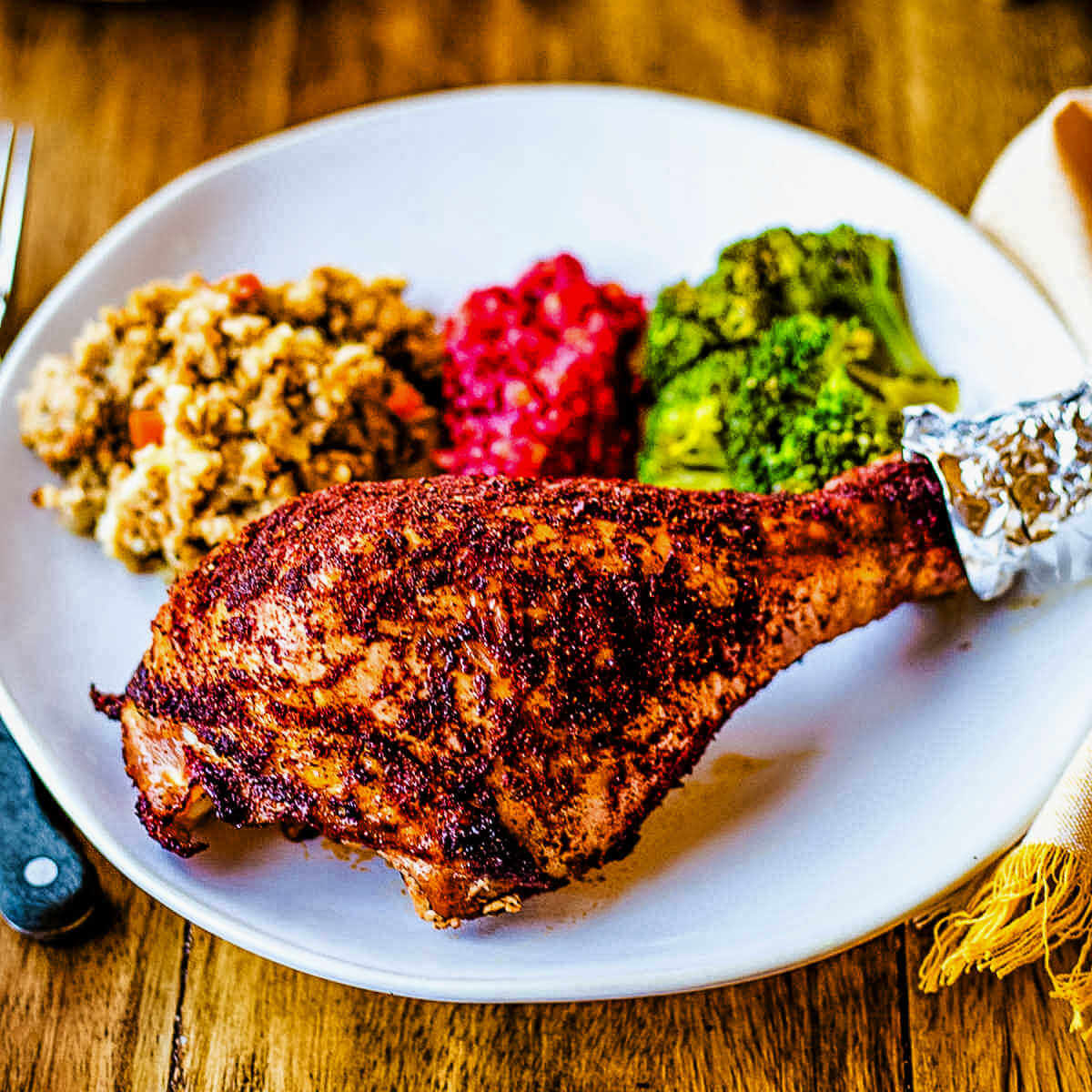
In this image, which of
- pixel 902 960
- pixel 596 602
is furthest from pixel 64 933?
pixel 902 960

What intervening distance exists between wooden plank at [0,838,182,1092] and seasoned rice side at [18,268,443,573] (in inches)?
26.5

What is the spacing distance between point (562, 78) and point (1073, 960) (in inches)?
99.4

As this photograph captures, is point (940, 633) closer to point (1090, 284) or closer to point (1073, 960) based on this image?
point (1073, 960)

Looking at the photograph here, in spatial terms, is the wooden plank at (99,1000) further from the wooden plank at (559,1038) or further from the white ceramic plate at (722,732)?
the white ceramic plate at (722,732)

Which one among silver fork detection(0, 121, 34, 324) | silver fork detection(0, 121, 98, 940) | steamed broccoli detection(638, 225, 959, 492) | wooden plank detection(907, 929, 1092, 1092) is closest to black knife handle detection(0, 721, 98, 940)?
silver fork detection(0, 121, 98, 940)

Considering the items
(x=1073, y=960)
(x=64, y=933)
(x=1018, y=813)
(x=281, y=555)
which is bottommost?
(x=1073, y=960)

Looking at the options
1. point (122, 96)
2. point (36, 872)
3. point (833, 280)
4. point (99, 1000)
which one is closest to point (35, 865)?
point (36, 872)

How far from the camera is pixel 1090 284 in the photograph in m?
2.70

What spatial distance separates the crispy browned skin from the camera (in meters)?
1.91

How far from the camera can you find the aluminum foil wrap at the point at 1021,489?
2252mm

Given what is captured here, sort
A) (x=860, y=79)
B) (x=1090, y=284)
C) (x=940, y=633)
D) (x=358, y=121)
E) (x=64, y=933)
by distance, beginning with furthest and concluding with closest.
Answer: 1. (x=860, y=79)
2. (x=358, y=121)
3. (x=1090, y=284)
4. (x=940, y=633)
5. (x=64, y=933)

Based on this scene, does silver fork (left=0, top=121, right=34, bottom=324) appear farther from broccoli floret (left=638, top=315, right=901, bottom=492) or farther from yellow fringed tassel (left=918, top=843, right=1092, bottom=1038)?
yellow fringed tassel (left=918, top=843, right=1092, bottom=1038)

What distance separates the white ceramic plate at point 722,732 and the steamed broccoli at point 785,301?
10 cm

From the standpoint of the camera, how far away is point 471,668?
1908mm
